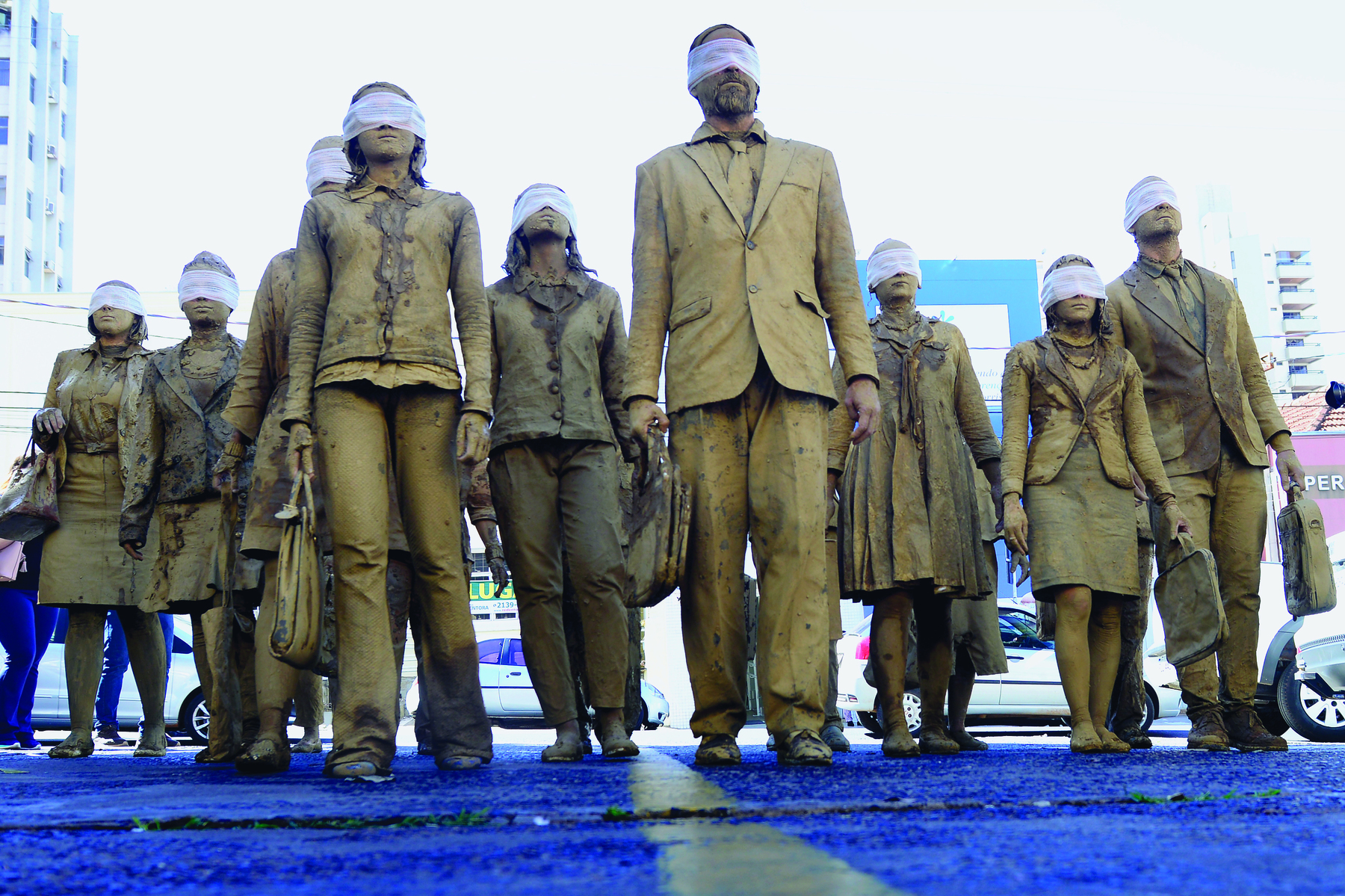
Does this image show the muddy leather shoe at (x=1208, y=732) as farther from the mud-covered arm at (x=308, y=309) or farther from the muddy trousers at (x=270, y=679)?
the mud-covered arm at (x=308, y=309)

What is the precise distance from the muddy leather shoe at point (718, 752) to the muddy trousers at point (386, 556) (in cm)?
79

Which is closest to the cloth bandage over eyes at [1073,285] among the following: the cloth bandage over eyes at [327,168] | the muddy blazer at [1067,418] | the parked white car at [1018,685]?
the muddy blazer at [1067,418]

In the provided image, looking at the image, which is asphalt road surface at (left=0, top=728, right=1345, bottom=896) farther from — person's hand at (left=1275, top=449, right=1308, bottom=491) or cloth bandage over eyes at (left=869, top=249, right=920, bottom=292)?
cloth bandage over eyes at (left=869, top=249, right=920, bottom=292)

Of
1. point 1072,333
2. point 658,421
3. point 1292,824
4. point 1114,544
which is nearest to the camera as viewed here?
point 1292,824

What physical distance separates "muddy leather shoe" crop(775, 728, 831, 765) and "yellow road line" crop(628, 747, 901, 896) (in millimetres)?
1256

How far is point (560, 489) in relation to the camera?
590 centimetres

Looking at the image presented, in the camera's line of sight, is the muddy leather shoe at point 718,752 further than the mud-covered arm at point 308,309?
No

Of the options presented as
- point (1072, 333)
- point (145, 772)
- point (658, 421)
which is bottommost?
point (145, 772)

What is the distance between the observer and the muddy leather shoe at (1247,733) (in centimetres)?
562

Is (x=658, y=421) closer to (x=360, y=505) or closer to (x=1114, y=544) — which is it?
(x=360, y=505)

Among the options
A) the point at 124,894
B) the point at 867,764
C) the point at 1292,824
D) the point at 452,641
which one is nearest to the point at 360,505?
the point at 452,641

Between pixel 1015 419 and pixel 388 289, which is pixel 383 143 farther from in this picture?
pixel 1015 419

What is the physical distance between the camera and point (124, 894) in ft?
5.89

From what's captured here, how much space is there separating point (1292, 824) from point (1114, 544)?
131 inches
